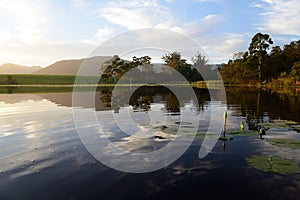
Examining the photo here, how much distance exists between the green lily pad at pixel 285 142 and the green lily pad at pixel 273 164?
8.06 ft

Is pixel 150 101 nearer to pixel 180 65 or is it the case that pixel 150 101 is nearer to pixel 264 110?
pixel 264 110

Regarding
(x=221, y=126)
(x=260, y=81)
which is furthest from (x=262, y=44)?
(x=221, y=126)

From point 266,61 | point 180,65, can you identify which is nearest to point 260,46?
point 266,61

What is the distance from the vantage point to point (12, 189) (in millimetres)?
8500

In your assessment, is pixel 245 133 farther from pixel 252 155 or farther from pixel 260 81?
pixel 260 81

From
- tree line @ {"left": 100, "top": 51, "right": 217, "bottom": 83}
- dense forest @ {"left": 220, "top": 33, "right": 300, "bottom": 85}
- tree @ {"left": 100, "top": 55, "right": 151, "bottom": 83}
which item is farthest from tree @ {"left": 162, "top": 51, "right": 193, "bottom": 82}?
dense forest @ {"left": 220, "top": 33, "right": 300, "bottom": 85}

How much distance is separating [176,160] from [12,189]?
6.92m

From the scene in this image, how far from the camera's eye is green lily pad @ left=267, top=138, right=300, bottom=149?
13405mm

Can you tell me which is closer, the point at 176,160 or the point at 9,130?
the point at 176,160

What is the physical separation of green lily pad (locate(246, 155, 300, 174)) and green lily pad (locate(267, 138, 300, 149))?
2.46 meters

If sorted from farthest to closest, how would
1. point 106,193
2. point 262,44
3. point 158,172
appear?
point 262,44 < point 158,172 < point 106,193

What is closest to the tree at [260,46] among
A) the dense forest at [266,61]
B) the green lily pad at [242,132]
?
the dense forest at [266,61]

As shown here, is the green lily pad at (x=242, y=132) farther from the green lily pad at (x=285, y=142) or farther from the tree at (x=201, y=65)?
the tree at (x=201, y=65)

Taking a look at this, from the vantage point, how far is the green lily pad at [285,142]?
13405mm
